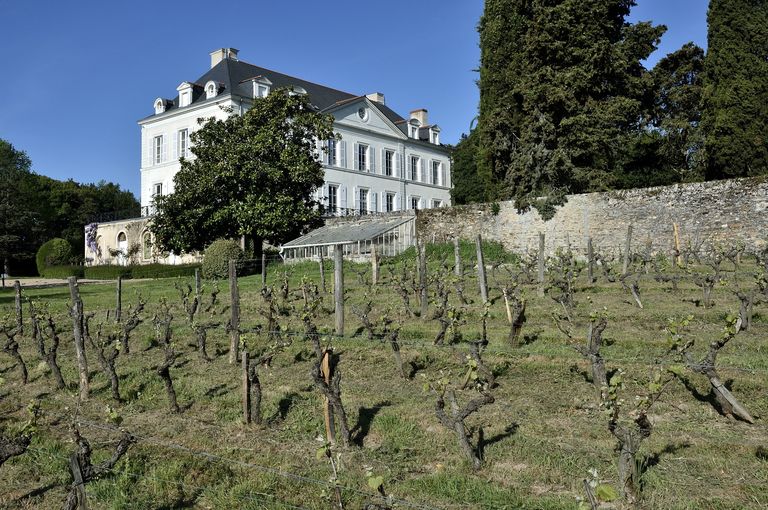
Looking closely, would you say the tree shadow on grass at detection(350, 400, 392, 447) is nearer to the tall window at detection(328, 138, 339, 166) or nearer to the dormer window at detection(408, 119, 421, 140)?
the tall window at detection(328, 138, 339, 166)

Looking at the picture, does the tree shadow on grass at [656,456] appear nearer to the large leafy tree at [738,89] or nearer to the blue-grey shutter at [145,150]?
the large leafy tree at [738,89]

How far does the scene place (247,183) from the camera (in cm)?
2517

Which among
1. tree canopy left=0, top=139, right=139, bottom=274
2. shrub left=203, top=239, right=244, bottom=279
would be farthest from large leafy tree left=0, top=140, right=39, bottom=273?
shrub left=203, top=239, right=244, bottom=279

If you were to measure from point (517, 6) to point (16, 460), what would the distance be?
24.6 m

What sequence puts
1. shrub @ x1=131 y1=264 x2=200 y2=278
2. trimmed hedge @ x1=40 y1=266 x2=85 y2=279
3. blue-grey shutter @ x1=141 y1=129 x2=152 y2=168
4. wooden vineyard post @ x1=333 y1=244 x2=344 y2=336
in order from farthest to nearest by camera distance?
blue-grey shutter @ x1=141 y1=129 x2=152 y2=168
trimmed hedge @ x1=40 y1=266 x2=85 y2=279
shrub @ x1=131 y1=264 x2=200 y2=278
wooden vineyard post @ x1=333 y1=244 x2=344 y2=336

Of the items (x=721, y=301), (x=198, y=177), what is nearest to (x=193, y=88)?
(x=198, y=177)

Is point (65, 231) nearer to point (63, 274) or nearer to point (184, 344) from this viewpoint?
point (63, 274)

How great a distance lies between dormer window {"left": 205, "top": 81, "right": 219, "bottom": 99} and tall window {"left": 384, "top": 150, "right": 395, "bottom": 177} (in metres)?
12.2

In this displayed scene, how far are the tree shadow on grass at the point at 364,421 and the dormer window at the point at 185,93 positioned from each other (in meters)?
35.1

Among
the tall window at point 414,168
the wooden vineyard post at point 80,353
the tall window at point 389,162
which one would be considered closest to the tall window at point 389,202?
the tall window at point 389,162

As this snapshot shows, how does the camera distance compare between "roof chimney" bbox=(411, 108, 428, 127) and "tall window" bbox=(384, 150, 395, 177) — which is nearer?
"tall window" bbox=(384, 150, 395, 177)

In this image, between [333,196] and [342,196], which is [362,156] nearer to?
[342,196]

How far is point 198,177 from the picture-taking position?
25203 millimetres

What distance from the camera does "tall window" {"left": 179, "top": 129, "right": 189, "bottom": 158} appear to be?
126ft
